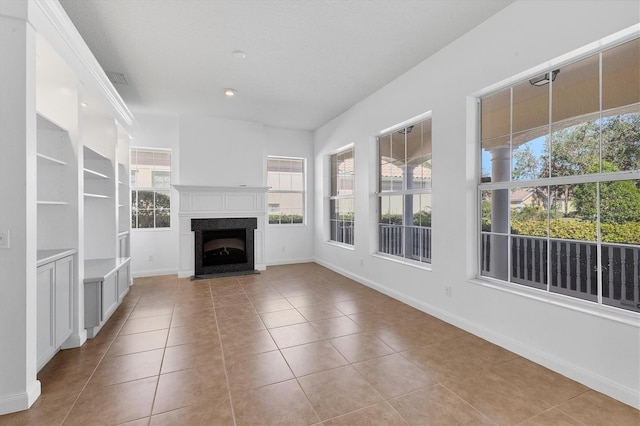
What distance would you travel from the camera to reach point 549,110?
2467mm

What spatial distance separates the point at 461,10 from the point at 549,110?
1135 mm

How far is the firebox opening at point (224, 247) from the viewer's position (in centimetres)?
565

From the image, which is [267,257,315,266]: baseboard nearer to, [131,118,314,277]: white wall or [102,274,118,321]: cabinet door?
[131,118,314,277]: white wall

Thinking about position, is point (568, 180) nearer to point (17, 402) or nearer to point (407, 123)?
point (407, 123)

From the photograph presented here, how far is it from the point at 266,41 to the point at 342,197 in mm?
3219

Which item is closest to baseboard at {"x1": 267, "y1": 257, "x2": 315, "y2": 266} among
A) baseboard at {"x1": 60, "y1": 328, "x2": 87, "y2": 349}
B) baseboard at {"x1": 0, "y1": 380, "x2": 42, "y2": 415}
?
baseboard at {"x1": 60, "y1": 328, "x2": 87, "y2": 349}

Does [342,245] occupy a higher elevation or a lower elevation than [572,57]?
lower

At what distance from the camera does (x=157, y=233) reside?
554 cm

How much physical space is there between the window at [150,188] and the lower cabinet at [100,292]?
6.28 feet

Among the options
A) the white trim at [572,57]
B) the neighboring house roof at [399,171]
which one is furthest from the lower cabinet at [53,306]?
the white trim at [572,57]

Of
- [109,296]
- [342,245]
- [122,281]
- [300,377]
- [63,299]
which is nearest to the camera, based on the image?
[300,377]

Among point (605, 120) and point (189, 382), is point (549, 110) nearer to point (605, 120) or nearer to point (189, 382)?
point (605, 120)

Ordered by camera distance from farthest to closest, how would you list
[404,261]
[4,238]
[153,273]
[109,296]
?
[153,273], [404,261], [109,296], [4,238]

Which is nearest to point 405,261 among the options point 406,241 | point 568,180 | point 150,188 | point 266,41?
point 406,241
